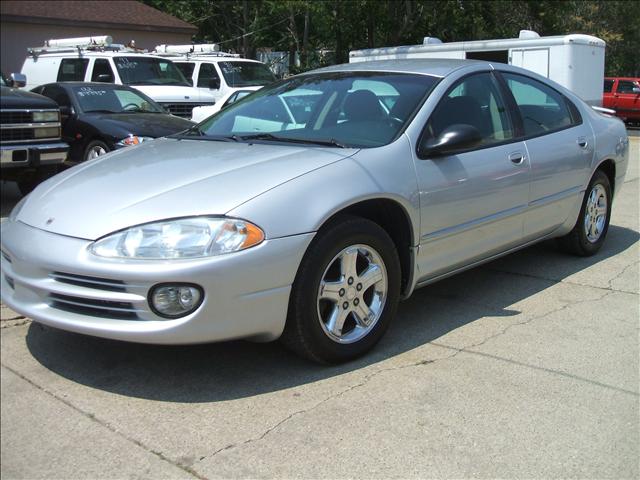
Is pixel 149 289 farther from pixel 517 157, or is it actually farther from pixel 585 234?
pixel 585 234

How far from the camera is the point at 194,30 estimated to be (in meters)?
25.4

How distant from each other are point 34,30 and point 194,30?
606cm

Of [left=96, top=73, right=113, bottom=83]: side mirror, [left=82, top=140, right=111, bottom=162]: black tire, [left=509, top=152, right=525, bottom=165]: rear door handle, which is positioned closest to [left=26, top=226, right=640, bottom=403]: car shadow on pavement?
[left=509, top=152, right=525, bottom=165]: rear door handle

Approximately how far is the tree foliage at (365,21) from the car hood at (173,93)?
8257 mm

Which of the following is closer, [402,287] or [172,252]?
[172,252]

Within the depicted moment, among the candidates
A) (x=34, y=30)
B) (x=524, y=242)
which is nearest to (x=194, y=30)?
(x=34, y=30)

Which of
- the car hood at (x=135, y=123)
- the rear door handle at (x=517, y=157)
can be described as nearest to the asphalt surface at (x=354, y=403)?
the rear door handle at (x=517, y=157)

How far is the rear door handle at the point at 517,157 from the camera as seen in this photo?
4.76 m

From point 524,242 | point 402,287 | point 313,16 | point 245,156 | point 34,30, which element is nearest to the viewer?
point 245,156

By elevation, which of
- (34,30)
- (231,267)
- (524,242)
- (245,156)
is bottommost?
(524,242)

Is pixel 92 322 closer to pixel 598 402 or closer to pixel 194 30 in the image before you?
pixel 598 402

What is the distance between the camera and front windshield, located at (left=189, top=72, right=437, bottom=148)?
426 centimetres

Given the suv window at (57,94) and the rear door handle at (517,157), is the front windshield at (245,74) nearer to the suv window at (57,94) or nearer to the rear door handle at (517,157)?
the suv window at (57,94)

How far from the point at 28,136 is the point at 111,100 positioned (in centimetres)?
227
